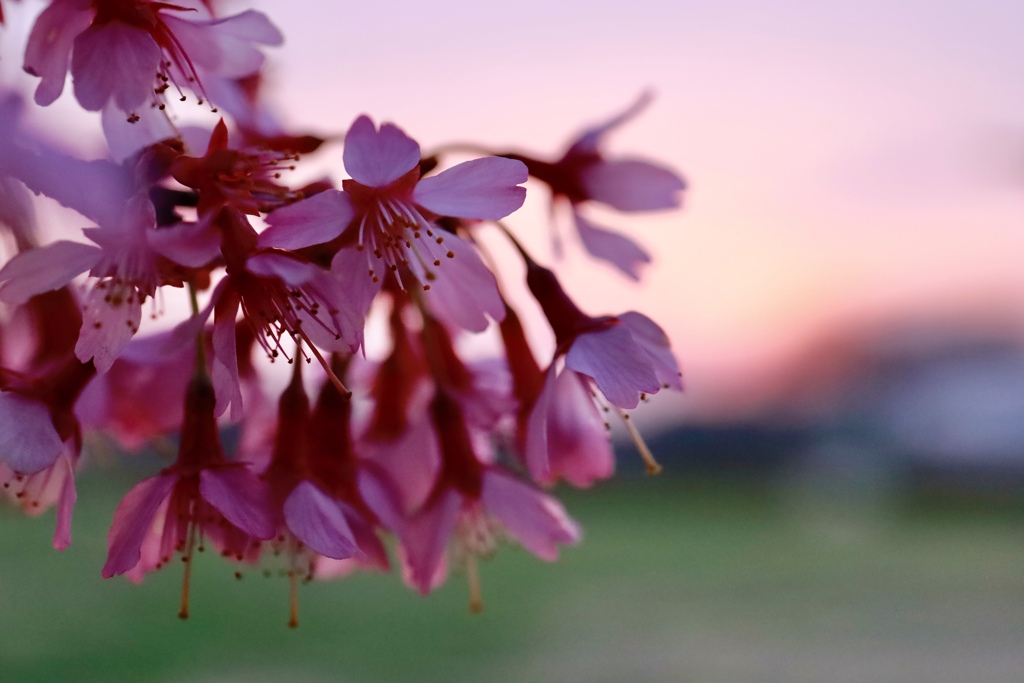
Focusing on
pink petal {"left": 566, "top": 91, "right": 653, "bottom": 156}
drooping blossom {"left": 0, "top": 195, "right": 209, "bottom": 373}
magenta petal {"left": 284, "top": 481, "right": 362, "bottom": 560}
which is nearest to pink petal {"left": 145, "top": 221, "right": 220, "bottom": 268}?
Answer: drooping blossom {"left": 0, "top": 195, "right": 209, "bottom": 373}

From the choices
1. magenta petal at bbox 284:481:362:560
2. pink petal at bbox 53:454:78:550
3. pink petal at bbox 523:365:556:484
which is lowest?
magenta petal at bbox 284:481:362:560

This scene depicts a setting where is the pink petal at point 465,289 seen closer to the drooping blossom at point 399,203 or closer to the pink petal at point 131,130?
the drooping blossom at point 399,203

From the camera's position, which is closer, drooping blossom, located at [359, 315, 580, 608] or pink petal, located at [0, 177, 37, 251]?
pink petal, located at [0, 177, 37, 251]

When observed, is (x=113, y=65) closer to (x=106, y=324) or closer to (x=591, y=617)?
(x=106, y=324)

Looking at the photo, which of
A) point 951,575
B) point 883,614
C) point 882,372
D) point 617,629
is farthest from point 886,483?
point 617,629

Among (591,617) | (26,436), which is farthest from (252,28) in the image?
(591,617)

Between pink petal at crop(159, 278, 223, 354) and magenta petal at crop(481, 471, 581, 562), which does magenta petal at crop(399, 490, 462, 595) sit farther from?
pink petal at crop(159, 278, 223, 354)

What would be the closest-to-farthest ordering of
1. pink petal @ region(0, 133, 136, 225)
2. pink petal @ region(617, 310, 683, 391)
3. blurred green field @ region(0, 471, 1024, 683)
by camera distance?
1. pink petal @ region(0, 133, 136, 225)
2. pink petal @ region(617, 310, 683, 391)
3. blurred green field @ region(0, 471, 1024, 683)
